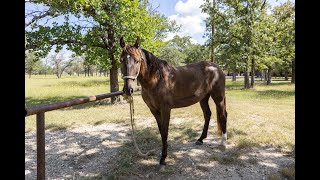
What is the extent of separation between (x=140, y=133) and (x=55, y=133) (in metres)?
2.28

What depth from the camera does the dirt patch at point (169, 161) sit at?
3340mm

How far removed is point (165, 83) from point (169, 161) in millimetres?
1341

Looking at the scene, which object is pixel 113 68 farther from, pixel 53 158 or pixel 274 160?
pixel 274 160

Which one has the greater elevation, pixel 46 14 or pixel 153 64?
pixel 46 14

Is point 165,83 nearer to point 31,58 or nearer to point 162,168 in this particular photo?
point 162,168

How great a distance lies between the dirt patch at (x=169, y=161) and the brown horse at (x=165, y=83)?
0.30 metres

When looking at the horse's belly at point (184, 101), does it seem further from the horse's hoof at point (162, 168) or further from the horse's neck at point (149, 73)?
the horse's hoof at point (162, 168)

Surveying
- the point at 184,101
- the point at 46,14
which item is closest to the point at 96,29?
the point at 46,14

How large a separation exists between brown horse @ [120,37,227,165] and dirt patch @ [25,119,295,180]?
30 centimetres

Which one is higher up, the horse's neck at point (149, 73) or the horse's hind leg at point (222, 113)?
the horse's neck at point (149, 73)

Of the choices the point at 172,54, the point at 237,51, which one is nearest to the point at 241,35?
the point at 237,51

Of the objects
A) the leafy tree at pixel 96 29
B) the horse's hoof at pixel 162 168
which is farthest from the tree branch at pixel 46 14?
the horse's hoof at pixel 162 168

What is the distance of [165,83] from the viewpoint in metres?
3.49
